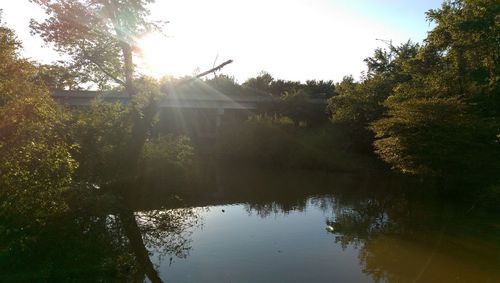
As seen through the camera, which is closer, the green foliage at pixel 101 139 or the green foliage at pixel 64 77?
the green foliage at pixel 101 139

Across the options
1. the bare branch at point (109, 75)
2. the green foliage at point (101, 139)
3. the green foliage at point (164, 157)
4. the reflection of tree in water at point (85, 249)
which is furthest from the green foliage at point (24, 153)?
the bare branch at point (109, 75)

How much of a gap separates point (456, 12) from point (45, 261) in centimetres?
2696

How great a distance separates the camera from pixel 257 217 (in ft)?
64.1

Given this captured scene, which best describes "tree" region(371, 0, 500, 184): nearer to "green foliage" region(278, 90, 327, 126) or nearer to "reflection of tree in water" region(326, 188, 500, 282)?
"reflection of tree in water" region(326, 188, 500, 282)

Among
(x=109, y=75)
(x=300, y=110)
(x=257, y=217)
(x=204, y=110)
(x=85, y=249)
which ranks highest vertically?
(x=109, y=75)

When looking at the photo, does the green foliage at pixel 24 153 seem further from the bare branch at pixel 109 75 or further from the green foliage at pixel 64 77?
the bare branch at pixel 109 75

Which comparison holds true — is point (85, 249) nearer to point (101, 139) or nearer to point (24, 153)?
point (24, 153)

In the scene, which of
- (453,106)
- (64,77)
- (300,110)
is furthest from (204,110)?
(453,106)

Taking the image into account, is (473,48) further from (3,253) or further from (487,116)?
(3,253)

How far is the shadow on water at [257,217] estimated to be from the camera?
10125 millimetres

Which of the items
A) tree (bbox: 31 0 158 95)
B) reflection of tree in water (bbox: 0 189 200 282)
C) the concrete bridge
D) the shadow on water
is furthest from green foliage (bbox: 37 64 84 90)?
the concrete bridge

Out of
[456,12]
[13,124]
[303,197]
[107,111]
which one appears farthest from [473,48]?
[13,124]

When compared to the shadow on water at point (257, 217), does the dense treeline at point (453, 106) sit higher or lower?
higher

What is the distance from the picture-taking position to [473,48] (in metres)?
24.7
